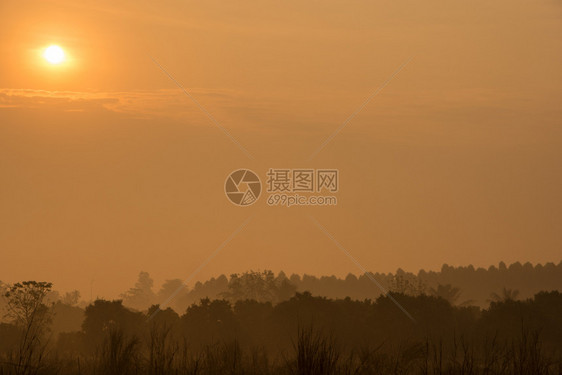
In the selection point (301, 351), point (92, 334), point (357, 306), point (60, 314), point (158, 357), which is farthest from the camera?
point (60, 314)

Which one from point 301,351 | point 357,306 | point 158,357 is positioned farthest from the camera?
point 357,306

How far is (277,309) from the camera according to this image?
10688 cm

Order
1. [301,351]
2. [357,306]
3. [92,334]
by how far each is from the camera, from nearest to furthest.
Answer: [301,351]
[92,334]
[357,306]

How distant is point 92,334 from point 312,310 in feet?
89.5

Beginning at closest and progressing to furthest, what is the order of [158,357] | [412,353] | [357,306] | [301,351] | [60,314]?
[301,351]
[158,357]
[412,353]
[357,306]
[60,314]

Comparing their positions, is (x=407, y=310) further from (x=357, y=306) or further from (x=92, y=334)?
(x=92, y=334)

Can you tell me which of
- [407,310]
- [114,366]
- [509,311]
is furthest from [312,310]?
[114,366]

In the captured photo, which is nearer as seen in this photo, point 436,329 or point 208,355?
point 208,355

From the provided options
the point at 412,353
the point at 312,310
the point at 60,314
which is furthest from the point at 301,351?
the point at 60,314

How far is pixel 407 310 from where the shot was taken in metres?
106

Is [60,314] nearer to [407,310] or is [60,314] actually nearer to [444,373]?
[407,310]

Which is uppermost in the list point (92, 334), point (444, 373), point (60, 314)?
point (60, 314)

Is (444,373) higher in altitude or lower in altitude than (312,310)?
lower

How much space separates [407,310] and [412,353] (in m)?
76.6
